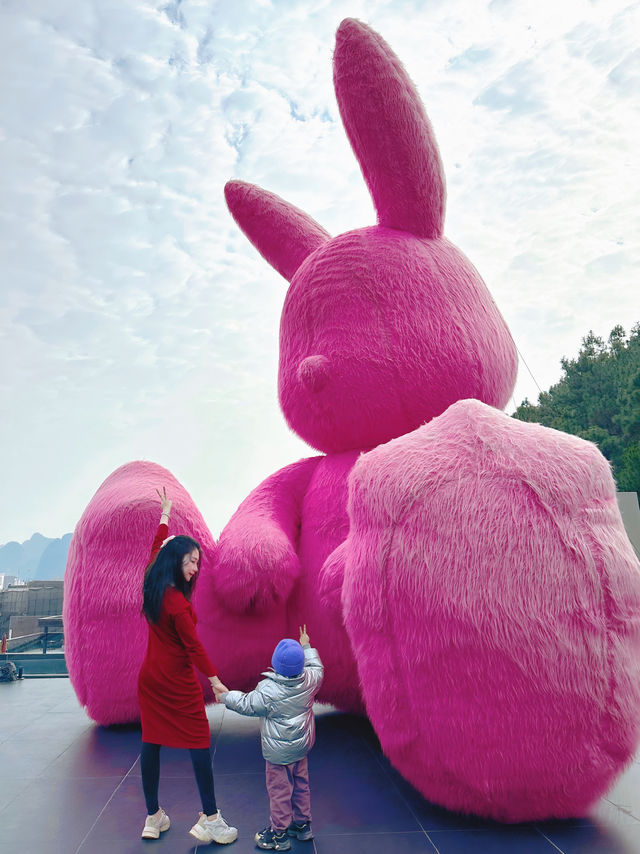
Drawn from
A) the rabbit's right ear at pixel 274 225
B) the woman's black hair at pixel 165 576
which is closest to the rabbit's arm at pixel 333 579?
the woman's black hair at pixel 165 576

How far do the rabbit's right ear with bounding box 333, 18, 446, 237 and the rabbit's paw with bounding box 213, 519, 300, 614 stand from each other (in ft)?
6.76

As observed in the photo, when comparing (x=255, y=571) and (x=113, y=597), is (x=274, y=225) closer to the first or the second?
(x=255, y=571)

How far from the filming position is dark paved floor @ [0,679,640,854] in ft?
7.48

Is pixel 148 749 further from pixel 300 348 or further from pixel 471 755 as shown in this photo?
pixel 300 348

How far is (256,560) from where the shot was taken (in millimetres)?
3084

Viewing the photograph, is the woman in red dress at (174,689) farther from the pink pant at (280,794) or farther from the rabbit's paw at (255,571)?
the rabbit's paw at (255,571)

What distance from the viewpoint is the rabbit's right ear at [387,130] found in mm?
3275

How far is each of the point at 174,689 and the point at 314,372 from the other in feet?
5.67

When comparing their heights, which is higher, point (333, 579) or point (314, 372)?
point (314, 372)

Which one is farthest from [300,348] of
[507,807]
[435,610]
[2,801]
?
[2,801]

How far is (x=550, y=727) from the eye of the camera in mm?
2084

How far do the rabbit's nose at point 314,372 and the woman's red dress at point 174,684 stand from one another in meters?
1.42

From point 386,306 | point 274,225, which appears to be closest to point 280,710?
point 386,306

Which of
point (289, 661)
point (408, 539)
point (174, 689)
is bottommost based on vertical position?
point (174, 689)
